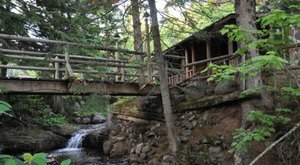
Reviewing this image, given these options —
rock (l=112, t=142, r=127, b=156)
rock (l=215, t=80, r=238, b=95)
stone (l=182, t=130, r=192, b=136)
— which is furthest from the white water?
rock (l=215, t=80, r=238, b=95)

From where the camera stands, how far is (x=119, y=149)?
12445 mm

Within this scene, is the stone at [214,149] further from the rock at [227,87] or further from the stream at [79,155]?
the stream at [79,155]

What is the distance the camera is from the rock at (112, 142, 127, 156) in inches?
486

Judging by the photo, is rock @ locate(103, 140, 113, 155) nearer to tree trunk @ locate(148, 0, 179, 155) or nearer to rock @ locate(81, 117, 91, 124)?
tree trunk @ locate(148, 0, 179, 155)

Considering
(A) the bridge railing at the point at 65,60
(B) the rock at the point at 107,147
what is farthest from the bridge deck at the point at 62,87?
(B) the rock at the point at 107,147

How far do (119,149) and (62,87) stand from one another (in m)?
4.45

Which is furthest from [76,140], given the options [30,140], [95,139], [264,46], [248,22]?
[264,46]

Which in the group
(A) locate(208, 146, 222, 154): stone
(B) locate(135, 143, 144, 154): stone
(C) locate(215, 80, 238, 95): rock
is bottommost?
(B) locate(135, 143, 144, 154): stone

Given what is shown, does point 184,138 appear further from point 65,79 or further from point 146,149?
point 65,79

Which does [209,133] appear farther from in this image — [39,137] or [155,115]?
[39,137]

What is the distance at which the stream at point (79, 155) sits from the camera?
448 inches

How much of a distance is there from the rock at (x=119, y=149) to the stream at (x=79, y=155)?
0.42 m

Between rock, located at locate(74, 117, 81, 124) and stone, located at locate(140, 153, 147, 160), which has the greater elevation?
rock, located at locate(74, 117, 81, 124)

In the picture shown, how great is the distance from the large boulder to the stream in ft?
1.81
